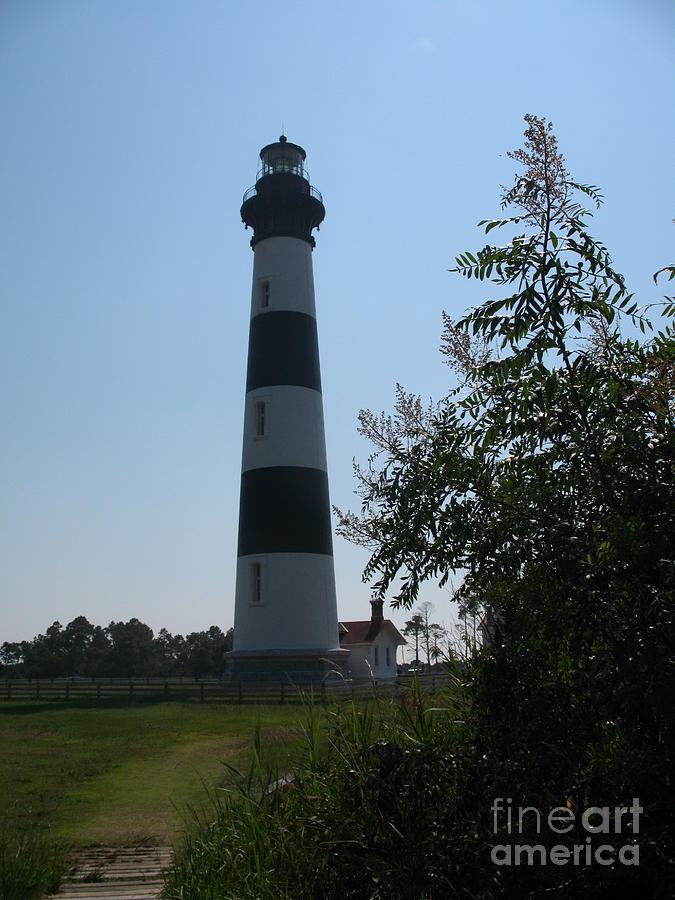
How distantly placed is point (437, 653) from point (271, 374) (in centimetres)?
2170

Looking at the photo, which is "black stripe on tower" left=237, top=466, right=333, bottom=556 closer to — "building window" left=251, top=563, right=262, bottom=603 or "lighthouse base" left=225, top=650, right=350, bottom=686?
"building window" left=251, top=563, right=262, bottom=603

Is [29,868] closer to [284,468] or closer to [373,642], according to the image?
[284,468]

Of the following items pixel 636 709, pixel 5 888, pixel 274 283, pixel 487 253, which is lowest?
pixel 5 888

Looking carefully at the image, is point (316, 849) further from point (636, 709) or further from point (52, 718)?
point (52, 718)

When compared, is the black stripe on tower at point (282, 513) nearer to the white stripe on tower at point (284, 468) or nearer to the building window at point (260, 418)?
the white stripe on tower at point (284, 468)

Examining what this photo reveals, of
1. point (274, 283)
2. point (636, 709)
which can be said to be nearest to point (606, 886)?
point (636, 709)

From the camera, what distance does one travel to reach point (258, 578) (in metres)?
26.3

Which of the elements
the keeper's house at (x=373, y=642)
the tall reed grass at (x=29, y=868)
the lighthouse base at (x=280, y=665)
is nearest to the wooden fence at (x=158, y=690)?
the lighthouse base at (x=280, y=665)

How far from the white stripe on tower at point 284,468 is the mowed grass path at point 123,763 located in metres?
3.91

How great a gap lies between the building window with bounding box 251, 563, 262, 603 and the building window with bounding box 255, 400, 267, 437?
15.3ft

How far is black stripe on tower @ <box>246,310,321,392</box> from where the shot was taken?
27234mm

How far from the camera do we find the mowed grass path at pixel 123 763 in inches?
326

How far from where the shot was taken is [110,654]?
2293 inches

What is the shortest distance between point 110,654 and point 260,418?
3829 cm
